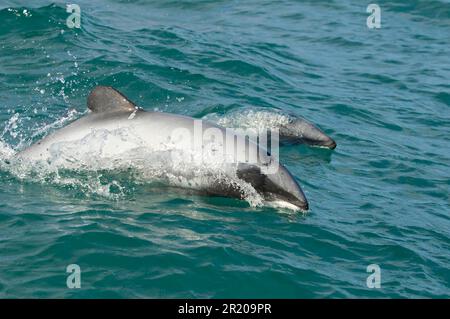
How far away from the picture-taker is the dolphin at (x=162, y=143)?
492 inches

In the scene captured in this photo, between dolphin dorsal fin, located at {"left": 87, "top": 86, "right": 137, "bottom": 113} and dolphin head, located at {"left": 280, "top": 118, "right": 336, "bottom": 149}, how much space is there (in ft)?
15.2

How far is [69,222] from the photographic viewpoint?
11.4 meters

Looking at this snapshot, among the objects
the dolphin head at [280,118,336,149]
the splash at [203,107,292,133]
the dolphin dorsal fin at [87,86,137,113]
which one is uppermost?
the dolphin dorsal fin at [87,86,137,113]

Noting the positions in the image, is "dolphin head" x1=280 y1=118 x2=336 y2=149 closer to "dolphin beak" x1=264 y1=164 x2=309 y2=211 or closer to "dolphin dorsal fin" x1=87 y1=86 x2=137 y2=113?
"dolphin beak" x1=264 y1=164 x2=309 y2=211

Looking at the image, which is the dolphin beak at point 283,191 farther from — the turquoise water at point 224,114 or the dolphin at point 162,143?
the turquoise water at point 224,114

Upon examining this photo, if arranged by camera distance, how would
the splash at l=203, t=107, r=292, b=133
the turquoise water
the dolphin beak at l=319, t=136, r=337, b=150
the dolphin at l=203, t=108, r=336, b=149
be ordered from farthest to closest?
the splash at l=203, t=107, r=292, b=133 < the dolphin at l=203, t=108, r=336, b=149 < the dolphin beak at l=319, t=136, r=337, b=150 < the turquoise water

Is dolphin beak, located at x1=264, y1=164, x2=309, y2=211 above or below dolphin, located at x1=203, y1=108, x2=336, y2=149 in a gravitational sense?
below

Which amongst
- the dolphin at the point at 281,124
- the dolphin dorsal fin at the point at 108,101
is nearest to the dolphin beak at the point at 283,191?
the dolphin dorsal fin at the point at 108,101

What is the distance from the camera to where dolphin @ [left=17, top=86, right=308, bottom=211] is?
492 inches

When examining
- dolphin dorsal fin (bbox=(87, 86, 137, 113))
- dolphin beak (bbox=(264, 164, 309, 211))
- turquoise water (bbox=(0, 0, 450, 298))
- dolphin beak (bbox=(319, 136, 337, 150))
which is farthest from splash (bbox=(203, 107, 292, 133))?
dolphin beak (bbox=(264, 164, 309, 211))

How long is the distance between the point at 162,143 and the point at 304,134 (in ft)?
15.8

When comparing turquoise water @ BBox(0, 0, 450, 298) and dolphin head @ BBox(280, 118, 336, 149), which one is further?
dolphin head @ BBox(280, 118, 336, 149)

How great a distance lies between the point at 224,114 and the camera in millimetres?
17594

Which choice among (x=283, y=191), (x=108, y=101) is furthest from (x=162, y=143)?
(x=283, y=191)
